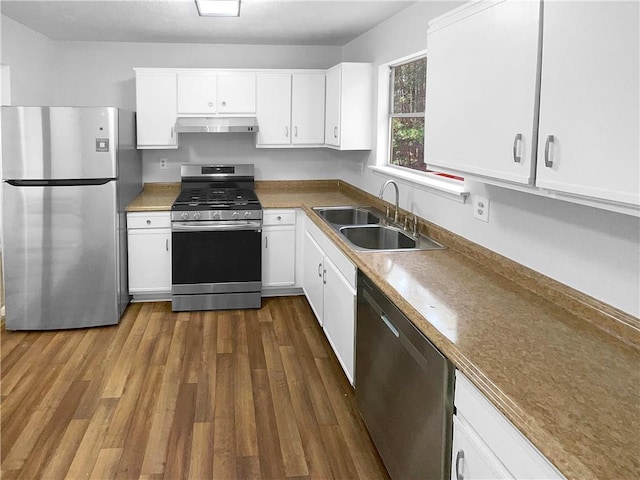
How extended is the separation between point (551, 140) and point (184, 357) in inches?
118

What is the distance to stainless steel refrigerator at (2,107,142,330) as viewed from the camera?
4434 mm

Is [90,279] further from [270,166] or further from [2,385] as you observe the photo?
[270,166]

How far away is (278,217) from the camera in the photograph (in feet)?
17.3

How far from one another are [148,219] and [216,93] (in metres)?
1.29

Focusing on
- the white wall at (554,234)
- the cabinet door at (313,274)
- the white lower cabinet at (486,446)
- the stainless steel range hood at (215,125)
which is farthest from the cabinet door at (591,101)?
the stainless steel range hood at (215,125)

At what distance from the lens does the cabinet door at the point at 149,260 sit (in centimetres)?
506

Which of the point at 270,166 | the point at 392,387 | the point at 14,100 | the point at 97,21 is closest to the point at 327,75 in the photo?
the point at 270,166

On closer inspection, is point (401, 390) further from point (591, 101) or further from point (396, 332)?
point (591, 101)

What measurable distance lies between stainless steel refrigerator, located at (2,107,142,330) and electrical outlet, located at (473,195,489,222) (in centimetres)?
277

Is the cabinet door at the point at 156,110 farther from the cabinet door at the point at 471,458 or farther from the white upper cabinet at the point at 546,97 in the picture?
the cabinet door at the point at 471,458

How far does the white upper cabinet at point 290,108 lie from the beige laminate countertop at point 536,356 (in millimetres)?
2889

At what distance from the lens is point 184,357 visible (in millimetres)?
4109

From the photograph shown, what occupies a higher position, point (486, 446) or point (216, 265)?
point (486, 446)

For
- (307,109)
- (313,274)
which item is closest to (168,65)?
(307,109)
